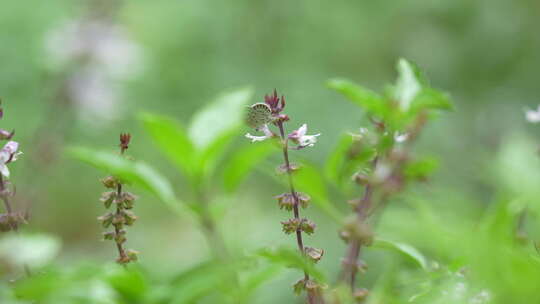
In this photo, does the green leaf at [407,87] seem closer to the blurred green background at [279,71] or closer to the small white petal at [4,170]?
the small white petal at [4,170]

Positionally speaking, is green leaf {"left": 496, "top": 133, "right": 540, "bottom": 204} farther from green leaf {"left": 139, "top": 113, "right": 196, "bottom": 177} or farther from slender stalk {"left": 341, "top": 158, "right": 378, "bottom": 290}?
green leaf {"left": 139, "top": 113, "right": 196, "bottom": 177}

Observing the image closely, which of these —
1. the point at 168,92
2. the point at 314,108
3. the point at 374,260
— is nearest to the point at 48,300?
the point at 374,260

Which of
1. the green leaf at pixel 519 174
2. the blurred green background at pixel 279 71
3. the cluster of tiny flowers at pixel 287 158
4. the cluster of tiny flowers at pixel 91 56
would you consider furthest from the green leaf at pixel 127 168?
the blurred green background at pixel 279 71

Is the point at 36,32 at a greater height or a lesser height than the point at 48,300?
greater

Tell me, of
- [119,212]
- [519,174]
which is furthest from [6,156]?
[519,174]

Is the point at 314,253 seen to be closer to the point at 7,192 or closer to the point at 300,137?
the point at 300,137

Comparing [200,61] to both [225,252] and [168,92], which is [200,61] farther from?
[225,252]
